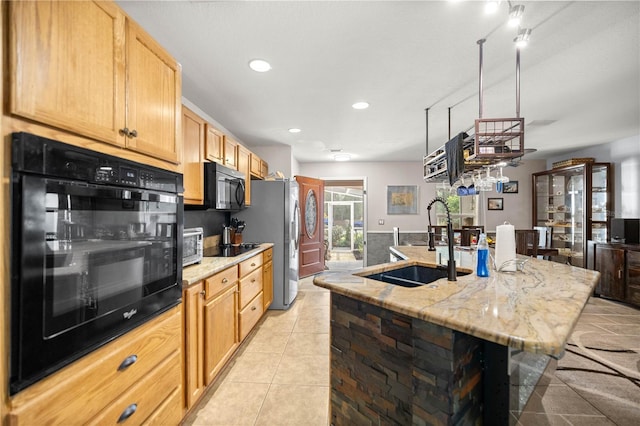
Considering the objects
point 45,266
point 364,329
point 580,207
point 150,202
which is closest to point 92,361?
point 45,266

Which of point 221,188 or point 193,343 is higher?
point 221,188

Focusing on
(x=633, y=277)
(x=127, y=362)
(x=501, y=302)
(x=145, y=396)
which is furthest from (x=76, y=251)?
(x=633, y=277)

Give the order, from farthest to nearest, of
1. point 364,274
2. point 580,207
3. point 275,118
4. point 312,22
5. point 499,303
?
point 580,207 < point 275,118 < point 364,274 < point 312,22 < point 499,303

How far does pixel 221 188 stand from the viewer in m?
2.60

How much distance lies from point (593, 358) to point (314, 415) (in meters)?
2.58

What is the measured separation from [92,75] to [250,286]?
2.21 m

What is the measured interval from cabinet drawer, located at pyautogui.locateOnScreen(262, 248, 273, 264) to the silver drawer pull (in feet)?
7.11

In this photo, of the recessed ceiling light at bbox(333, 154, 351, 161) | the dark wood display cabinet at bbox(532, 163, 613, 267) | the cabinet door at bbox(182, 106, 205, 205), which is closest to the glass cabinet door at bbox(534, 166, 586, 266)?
the dark wood display cabinet at bbox(532, 163, 613, 267)

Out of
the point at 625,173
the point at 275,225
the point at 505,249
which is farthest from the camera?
the point at 625,173

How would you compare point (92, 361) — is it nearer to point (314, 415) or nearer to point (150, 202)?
point (150, 202)

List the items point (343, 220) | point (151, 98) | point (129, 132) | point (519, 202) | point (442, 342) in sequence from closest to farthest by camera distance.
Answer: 1. point (442, 342)
2. point (129, 132)
3. point (151, 98)
4. point (519, 202)
5. point (343, 220)

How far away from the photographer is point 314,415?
71.1 inches

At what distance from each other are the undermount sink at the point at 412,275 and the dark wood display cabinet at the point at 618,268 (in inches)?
148

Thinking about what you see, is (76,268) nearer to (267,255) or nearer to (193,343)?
(193,343)
